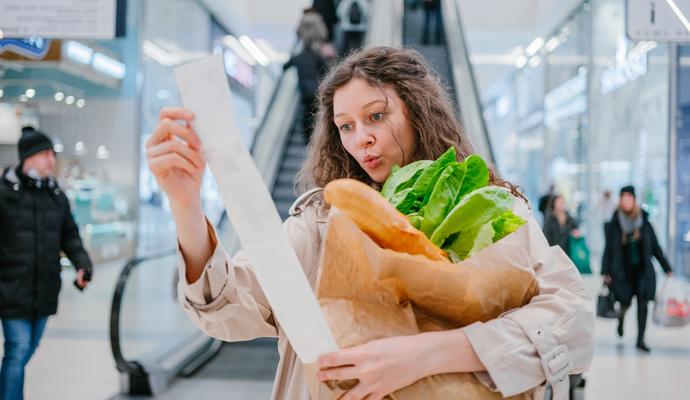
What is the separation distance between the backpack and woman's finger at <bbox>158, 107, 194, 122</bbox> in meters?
9.94

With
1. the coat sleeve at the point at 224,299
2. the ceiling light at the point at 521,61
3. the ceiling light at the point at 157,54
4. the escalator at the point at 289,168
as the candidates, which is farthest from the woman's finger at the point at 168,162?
the ceiling light at the point at 521,61

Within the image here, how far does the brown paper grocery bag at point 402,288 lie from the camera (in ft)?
2.92

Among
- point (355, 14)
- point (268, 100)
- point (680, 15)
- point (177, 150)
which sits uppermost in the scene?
point (355, 14)

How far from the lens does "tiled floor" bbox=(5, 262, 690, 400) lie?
4816 mm

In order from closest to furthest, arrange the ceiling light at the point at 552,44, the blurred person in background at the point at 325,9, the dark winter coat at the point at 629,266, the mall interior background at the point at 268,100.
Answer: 1. the dark winter coat at the point at 629,266
2. the mall interior background at the point at 268,100
3. the blurred person in background at the point at 325,9
4. the ceiling light at the point at 552,44

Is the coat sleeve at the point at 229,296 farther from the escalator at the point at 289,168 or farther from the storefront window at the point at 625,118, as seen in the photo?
the storefront window at the point at 625,118

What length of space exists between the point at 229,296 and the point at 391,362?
36 centimetres

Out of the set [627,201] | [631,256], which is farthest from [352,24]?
[631,256]

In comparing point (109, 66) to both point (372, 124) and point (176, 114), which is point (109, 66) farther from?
point (176, 114)

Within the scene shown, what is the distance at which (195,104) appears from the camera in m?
0.89

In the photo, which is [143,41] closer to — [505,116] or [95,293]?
[95,293]

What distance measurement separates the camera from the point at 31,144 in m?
4.09

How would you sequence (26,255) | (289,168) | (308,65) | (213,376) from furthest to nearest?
(289,168) → (308,65) → (213,376) → (26,255)

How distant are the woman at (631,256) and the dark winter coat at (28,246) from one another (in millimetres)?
5190
